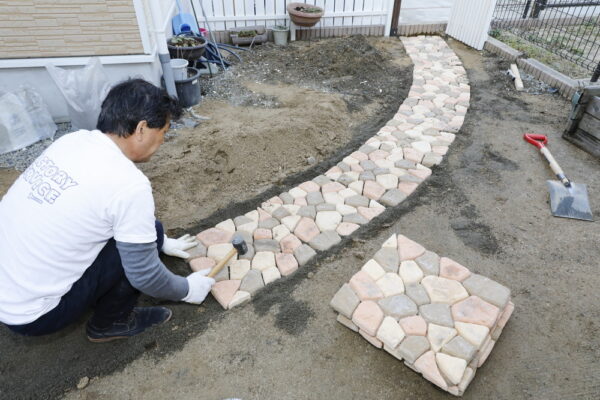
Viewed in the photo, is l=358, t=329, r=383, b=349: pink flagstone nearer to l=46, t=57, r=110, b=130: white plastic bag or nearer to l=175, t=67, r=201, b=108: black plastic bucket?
l=46, t=57, r=110, b=130: white plastic bag

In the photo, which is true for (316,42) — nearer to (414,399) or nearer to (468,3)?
(468,3)

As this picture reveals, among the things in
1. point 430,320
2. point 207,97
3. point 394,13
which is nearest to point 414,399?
point 430,320

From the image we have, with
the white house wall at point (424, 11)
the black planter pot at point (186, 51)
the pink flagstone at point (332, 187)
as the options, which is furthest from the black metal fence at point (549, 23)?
the black planter pot at point (186, 51)

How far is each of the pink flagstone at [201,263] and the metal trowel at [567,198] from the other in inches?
118

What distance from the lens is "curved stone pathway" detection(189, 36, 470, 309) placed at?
281cm

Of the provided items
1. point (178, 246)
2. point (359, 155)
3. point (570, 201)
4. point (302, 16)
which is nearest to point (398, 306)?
point (178, 246)

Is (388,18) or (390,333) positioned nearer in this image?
(390,333)

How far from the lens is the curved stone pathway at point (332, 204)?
9.21 feet

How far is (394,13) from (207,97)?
14.1 feet

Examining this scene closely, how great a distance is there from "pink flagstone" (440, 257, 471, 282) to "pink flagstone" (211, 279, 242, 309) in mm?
1415

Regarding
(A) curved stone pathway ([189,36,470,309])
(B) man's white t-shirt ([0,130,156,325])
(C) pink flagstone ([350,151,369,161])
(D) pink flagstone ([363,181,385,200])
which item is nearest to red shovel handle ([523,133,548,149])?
(A) curved stone pathway ([189,36,470,309])

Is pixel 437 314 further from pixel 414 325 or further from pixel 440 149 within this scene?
pixel 440 149

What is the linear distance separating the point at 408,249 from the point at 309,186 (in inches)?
47.5

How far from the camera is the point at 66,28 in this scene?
4027mm
